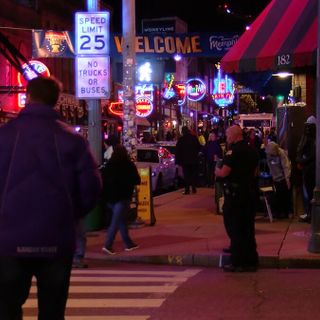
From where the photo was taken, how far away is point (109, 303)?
682 cm

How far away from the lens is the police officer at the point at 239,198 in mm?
8422

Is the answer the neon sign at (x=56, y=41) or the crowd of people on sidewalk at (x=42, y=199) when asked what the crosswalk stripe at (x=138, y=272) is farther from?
the neon sign at (x=56, y=41)

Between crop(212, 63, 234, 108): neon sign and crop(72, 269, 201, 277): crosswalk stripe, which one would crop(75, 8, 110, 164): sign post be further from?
crop(212, 63, 234, 108): neon sign

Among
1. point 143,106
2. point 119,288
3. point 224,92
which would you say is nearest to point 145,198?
point 119,288

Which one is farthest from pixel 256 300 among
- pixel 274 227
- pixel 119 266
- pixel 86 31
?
pixel 86 31

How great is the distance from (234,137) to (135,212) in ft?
15.7

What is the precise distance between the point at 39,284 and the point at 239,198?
209 inches

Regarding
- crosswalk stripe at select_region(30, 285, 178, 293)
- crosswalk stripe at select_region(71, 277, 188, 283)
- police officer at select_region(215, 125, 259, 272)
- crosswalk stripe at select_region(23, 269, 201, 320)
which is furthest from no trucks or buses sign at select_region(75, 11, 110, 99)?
crosswalk stripe at select_region(30, 285, 178, 293)

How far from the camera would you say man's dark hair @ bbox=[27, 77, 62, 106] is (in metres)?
3.56

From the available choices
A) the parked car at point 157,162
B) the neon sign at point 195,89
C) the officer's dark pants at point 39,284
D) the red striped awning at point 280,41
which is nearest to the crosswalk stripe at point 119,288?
the officer's dark pants at point 39,284

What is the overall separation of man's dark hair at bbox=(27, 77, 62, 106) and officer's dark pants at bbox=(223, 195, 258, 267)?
518 centimetres

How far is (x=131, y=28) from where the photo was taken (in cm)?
1294

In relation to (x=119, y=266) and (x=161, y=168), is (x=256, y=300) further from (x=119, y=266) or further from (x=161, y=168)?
(x=161, y=168)

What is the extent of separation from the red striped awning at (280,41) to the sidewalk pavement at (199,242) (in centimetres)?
316
